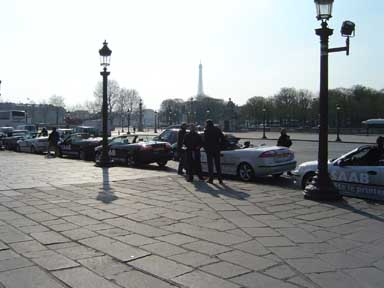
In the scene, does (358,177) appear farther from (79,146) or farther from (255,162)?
(79,146)

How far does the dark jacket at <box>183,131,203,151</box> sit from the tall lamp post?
472 cm

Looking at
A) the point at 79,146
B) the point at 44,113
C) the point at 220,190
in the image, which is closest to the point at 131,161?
the point at 79,146

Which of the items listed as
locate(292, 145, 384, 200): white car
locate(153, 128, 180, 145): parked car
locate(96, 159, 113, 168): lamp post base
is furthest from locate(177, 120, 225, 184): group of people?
locate(153, 128, 180, 145): parked car

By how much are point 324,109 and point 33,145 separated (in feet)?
80.1

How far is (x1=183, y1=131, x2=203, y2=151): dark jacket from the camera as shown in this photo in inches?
559

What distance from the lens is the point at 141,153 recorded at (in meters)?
18.8

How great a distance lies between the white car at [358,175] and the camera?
10.0 meters

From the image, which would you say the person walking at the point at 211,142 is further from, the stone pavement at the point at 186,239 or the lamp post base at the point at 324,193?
the lamp post base at the point at 324,193

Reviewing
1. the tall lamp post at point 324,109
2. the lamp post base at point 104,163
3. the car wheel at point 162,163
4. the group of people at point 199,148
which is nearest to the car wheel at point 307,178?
Answer: the tall lamp post at point 324,109

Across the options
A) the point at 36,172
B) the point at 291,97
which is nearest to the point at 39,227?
the point at 36,172

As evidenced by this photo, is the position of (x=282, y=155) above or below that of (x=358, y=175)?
above

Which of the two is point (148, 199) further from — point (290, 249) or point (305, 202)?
point (290, 249)

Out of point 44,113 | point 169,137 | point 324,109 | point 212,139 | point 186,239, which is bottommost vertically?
point 186,239

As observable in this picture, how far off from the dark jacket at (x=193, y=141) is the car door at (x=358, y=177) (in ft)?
14.9
